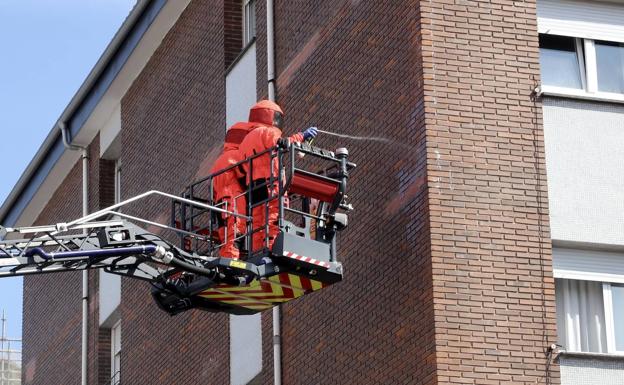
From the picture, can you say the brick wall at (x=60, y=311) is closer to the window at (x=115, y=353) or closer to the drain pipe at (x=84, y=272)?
the drain pipe at (x=84, y=272)

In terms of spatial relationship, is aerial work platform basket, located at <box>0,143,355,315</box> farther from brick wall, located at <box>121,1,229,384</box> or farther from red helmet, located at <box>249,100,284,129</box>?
brick wall, located at <box>121,1,229,384</box>

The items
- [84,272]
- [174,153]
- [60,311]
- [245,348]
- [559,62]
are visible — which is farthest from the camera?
[60,311]

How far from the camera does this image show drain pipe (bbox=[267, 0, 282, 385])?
73.8 ft

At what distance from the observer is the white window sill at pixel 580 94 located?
20094 mm

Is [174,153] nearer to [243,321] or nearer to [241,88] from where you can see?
[241,88]

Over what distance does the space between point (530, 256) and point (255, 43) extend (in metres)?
7.72

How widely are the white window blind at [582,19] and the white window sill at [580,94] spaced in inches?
30.2

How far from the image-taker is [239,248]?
1914 centimetres

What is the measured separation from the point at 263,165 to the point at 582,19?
15.5ft

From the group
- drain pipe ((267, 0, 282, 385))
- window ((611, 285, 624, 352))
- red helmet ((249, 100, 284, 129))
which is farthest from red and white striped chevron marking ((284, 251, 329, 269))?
drain pipe ((267, 0, 282, 385))

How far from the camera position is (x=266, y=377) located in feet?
76.1

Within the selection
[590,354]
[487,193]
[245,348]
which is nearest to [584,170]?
[487,193]

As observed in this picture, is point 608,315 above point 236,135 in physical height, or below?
below

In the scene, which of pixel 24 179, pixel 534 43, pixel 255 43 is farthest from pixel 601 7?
pixel 24 179
